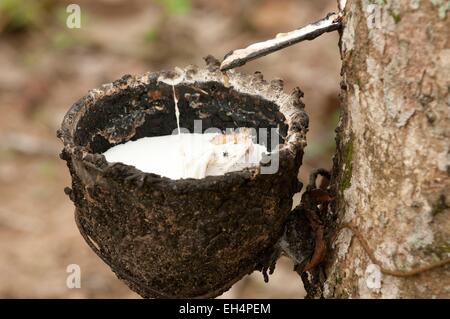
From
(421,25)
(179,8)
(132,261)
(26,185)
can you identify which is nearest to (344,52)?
(421,25)

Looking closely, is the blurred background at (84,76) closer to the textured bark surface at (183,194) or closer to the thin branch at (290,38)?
the textured bark surface at (183,194)

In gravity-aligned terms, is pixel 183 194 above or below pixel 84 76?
below

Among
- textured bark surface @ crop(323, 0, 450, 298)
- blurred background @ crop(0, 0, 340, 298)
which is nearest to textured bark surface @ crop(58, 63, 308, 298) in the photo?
textured bark surface @ crop(323, 0, 450, 298)

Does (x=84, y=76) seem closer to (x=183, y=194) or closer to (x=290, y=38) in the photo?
(x=290, y=38)

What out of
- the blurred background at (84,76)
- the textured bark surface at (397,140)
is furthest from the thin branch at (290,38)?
the blurred background at (84,76)

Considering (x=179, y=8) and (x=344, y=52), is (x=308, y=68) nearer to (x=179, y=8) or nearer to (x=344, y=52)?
(x=179, y=8)

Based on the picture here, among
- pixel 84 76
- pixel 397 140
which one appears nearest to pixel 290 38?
pixel 397 140
